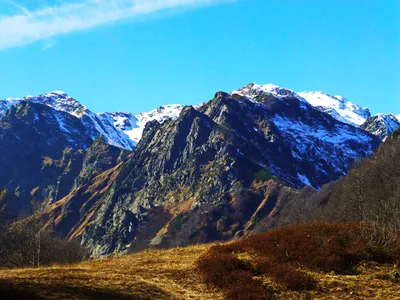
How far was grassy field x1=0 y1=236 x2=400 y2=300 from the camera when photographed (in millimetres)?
23703

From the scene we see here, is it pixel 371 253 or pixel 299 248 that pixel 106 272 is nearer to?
pixel 299 248

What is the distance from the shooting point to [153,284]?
27438 millimetres

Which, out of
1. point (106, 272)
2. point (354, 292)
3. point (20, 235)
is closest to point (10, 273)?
point (106, 272)

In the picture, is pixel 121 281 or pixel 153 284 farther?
pixel 153 284

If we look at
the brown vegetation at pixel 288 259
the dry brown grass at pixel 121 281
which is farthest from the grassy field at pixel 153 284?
the brown vegetation at pixel 288 259

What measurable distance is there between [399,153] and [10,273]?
450ft

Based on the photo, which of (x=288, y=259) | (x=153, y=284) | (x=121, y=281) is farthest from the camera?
(x=288, y=259)

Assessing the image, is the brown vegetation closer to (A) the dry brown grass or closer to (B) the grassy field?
(B) the grassy field

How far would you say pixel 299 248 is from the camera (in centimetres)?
3222

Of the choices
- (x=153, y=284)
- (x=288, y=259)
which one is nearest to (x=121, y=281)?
(x=153, y=284)

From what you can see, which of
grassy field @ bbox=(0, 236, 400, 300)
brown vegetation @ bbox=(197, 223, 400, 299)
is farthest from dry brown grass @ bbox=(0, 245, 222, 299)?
brown vegetation @ bbox=(197, 223, 400, 299)

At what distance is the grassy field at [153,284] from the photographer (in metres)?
23.7

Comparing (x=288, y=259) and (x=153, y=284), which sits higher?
(x=288, y=259)

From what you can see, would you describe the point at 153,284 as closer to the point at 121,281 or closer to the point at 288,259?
the point at 121,281
